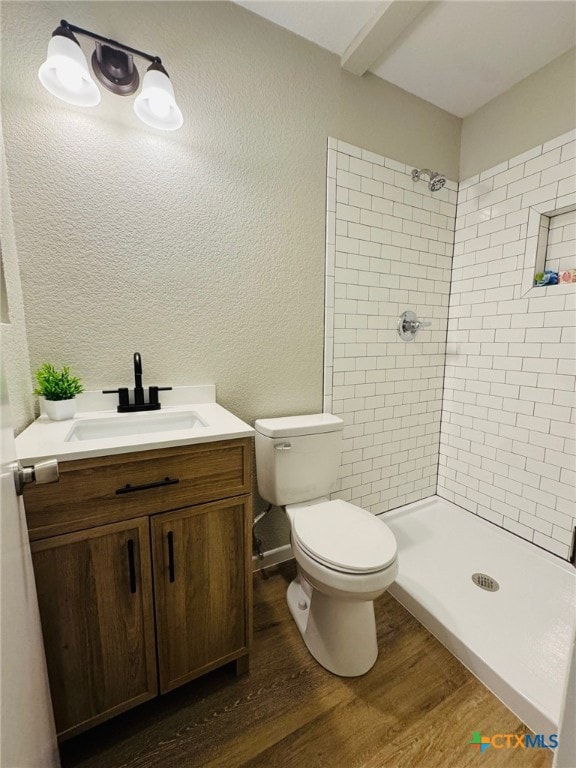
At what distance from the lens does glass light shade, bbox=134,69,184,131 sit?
1064 millimetres

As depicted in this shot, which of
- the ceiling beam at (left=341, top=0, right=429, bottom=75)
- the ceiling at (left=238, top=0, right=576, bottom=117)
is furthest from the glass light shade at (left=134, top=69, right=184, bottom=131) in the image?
the ceiling beam at (left=341, top=0, right=429, bottom=75)

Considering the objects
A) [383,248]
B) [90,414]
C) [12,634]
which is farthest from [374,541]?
[383,248]

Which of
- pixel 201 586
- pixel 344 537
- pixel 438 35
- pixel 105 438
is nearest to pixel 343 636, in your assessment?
pixel 344 537

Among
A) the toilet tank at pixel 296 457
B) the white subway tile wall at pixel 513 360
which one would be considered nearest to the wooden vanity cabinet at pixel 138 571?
the toilet tank at pixel 296 457

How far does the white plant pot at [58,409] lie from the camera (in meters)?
1.09

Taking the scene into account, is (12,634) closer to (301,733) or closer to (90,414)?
(90,414)

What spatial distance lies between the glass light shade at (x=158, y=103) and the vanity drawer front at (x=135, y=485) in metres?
1.16

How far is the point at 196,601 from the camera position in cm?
101

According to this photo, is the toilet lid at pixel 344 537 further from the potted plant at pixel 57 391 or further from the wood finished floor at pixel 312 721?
the potted plant at pixel 57 391

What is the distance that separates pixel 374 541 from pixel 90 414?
1.15m

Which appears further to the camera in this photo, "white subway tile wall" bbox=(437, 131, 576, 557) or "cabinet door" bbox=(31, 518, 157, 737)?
"white subway tile wall" bbox=(437, 131, 576, 557)

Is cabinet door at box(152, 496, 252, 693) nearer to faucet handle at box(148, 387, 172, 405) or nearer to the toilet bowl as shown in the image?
the toilet bowl

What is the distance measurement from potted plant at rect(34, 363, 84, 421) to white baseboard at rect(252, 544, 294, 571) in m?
1.13

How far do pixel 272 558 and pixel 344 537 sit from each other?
68cm
